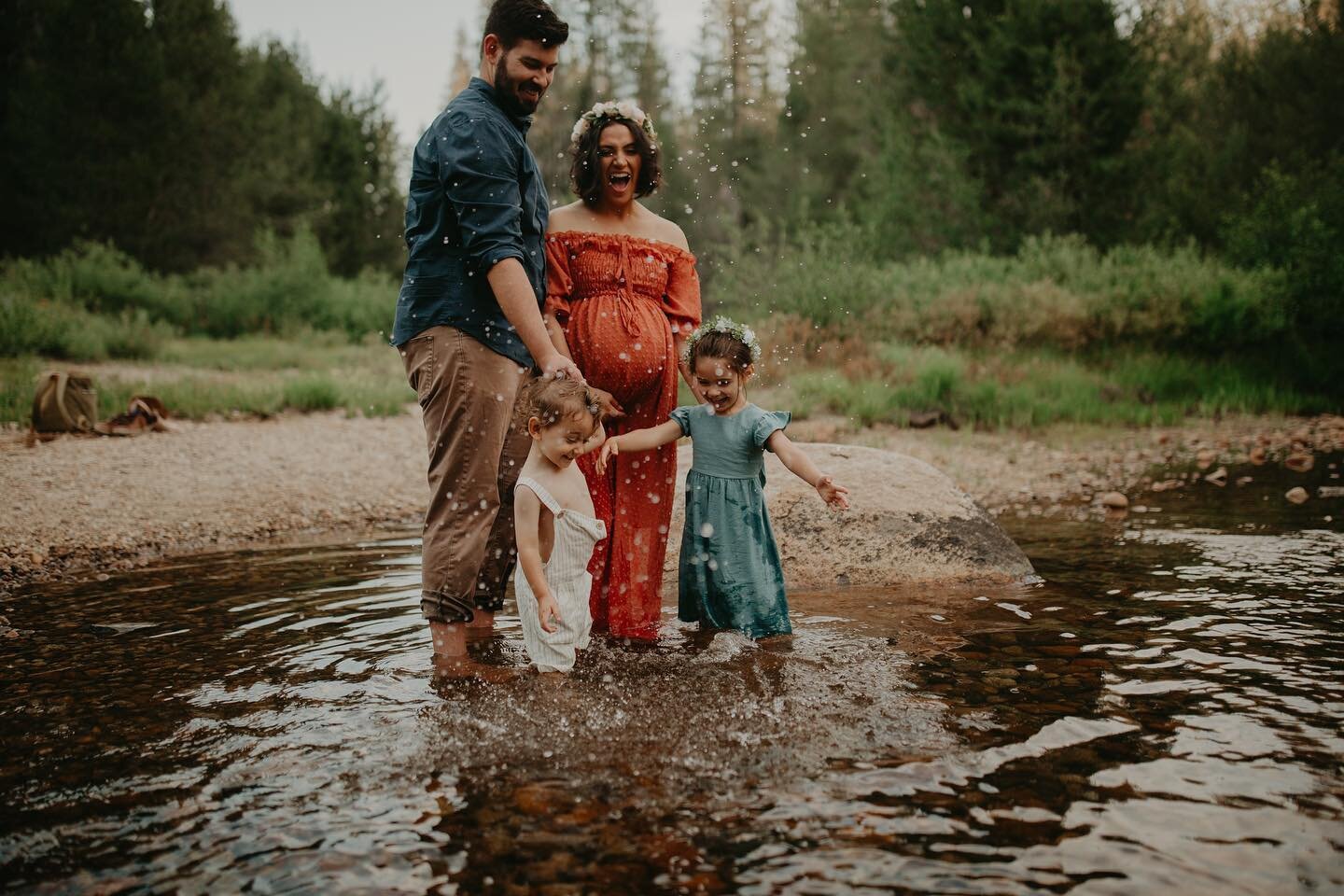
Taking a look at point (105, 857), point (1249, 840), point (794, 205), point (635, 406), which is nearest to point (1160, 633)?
point (1249, 840)

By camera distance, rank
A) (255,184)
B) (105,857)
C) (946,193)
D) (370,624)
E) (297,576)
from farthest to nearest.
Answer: (255,184)
(946,193)
(297,576)
(370,624)
(105,857)

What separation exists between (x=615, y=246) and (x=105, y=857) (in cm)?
275

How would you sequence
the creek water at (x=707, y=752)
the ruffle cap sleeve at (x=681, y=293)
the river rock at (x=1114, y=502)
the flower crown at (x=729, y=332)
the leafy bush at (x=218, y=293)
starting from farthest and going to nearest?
1. the leafy bush at (x=218, y=293)
2. the river rock at (x=1114, y=502)
3. the ruffle cap sleeve at (x=681, y=293)
4. the flower crown at (x=729, y=332)
5. the creek water at (x=707, y=752)

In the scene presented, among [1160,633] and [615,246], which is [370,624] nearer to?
[615,246]

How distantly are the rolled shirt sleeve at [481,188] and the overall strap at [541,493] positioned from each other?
0.77 meters

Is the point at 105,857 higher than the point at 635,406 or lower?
lower

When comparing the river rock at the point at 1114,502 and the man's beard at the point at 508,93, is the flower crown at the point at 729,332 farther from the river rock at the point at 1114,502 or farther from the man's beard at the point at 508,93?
the river rock at the point at 1114,502

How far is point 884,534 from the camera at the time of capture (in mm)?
5738

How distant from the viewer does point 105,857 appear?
256 cm

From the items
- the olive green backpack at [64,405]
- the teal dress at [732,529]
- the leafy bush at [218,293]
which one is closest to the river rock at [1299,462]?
the teal dress at [732,529]

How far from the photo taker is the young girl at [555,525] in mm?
3668

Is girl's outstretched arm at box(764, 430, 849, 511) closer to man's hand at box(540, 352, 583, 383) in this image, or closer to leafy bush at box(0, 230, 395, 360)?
man's hand at box(540, 352, 583, 383)

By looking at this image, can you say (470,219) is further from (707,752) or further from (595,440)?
(707,752)

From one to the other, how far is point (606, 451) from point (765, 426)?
0.72m
